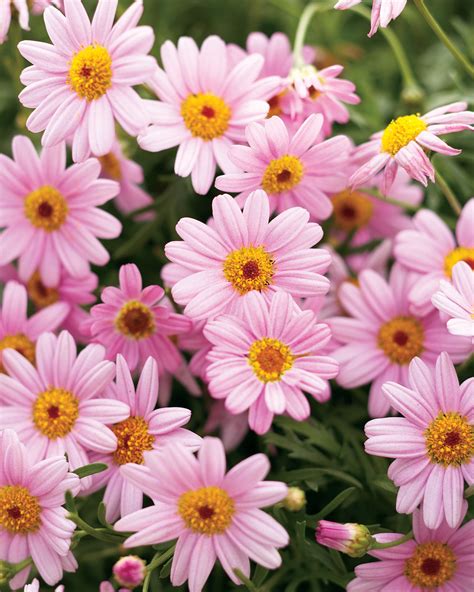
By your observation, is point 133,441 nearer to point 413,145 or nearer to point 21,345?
point 21,345

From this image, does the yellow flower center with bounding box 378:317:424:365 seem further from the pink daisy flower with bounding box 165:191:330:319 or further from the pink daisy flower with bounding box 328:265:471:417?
the pink daisy flower with bounding box 165:191:330:319

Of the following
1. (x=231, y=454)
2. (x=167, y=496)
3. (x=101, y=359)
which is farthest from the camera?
(x=231, y=454)

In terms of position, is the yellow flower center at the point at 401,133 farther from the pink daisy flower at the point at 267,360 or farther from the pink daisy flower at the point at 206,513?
the pink daisy flower at the point at 206,513

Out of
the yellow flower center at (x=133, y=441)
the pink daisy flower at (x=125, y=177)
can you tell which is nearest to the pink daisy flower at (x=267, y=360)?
the yellow flower center at (x=133, y=441)

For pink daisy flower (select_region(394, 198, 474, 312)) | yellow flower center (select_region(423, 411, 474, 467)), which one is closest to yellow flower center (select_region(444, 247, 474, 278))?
pink daisy flower (select_region(394, 198, 474, 312))

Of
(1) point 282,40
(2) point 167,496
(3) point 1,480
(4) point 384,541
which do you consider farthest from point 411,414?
(1) point 282,40

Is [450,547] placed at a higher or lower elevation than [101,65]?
lower

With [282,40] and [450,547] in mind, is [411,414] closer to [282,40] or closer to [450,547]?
[450,547]
